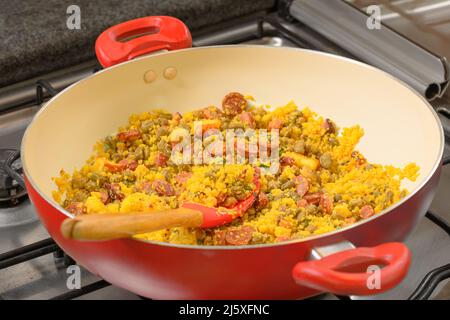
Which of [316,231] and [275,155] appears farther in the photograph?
[275,155]

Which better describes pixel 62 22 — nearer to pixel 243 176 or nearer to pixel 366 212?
pixel 243 176

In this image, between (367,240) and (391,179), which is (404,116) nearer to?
(391,179)

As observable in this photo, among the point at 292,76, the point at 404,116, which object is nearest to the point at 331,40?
the point at 292,76

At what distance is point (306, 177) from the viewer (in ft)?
3.07

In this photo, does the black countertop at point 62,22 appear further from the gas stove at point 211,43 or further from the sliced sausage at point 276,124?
the sliced sausage at point 276,124

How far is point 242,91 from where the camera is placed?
1.09m

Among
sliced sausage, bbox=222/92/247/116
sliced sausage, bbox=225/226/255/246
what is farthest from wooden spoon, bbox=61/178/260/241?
sliced sausage, bbox=222/92/247/116

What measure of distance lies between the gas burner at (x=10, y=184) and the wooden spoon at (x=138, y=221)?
24 centimetres

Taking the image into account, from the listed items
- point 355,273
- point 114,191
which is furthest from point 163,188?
point 355,273

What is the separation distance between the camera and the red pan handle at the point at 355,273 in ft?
2.23

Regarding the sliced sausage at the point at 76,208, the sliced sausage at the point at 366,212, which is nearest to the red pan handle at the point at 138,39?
the sliced sausage at the point at 76,208

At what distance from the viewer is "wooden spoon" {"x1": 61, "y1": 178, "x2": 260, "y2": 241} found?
2.21 ft

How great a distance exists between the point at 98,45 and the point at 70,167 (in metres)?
0.17

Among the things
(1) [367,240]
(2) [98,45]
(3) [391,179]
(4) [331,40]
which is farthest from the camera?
(4) [331,40]
